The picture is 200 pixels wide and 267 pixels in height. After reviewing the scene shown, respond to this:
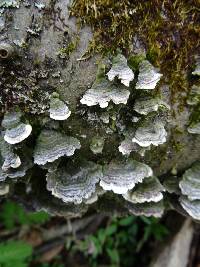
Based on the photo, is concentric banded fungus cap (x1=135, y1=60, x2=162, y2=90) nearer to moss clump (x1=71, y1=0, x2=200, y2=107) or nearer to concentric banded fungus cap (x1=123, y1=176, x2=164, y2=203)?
moss clump (x1=71, y1=0, x2=200, y2=107)

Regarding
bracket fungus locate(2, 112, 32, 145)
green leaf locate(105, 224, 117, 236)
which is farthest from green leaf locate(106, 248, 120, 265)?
bracket fungus locate(2, 112, 32, 145)

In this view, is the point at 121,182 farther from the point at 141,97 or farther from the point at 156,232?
the point at 156,232

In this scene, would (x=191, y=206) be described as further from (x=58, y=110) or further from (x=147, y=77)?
(x=58, y=110)

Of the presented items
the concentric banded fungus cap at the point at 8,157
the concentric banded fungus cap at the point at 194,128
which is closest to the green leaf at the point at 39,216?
the concentric banded fungus cap at the point at 8,157

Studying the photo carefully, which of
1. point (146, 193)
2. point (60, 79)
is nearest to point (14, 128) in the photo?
point (60, 79)

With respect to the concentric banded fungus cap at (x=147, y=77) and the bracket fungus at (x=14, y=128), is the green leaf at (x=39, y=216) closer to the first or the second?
the bracket fungus at (x=14, y=128)

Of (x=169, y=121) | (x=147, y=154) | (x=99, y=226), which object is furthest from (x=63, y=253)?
(x=169, y=121)
